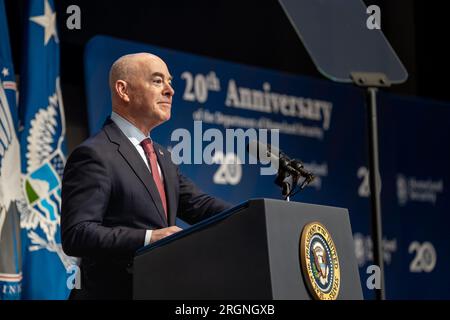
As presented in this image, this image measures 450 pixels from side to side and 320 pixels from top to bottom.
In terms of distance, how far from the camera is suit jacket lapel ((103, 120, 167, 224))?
254cm

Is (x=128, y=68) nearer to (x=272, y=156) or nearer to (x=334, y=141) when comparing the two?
(x=272, y=156)

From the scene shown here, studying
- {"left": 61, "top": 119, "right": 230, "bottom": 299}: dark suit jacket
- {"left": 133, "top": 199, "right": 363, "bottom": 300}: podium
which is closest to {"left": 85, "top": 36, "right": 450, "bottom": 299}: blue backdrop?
{"left": 61, "top": 119, "right": 230, "bottom": 299}: dark suit jacket

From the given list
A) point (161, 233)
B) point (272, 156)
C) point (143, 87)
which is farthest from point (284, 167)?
point (143, 87)

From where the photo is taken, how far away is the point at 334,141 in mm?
5930

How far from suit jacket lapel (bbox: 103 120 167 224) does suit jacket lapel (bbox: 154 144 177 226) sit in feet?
0.17

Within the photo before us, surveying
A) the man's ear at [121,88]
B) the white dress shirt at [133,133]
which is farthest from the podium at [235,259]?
the man's ear at [121,88]

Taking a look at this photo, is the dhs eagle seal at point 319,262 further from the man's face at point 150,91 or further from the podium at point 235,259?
the man's face at point 150,91

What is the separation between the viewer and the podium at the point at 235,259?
2.13m

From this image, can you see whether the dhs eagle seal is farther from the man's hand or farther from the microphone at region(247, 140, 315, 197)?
the man's hand

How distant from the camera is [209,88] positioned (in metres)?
5.21

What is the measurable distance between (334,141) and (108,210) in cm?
360

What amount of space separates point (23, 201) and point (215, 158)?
1.32 m
